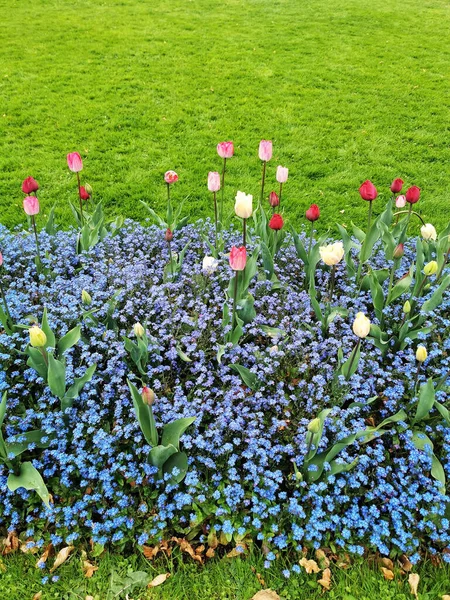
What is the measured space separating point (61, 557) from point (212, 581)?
70 centimetres

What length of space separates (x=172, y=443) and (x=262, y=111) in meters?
5.96

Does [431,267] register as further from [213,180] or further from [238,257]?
[213,180]

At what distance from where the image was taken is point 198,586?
225 cm

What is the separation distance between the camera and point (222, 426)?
252 cm

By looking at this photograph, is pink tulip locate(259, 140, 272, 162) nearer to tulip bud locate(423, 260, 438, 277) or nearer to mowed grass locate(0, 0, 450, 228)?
tulip bud locate(423, 260, 438, 277)

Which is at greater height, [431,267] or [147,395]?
[431,267]

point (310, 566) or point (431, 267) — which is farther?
point (431, 267)

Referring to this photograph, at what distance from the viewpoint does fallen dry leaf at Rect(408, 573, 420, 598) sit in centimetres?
222

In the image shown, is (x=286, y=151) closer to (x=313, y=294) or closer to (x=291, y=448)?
(x=313, y=294)

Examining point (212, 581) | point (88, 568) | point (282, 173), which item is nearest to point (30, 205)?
point (282, 173)

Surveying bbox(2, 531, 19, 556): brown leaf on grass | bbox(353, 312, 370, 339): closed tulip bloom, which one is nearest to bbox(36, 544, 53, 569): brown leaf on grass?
bbox(2, 531, 19, 556): brown leaf on grass

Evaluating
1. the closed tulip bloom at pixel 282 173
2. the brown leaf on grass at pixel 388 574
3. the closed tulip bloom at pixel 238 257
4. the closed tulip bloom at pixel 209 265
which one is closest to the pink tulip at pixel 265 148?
the closed tulip bloom at pixel 282 173

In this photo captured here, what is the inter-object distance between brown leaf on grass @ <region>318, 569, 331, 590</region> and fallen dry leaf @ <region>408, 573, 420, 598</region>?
36 centimetres

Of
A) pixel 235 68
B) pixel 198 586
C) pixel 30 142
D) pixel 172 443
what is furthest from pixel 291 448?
pixel 235 68
